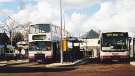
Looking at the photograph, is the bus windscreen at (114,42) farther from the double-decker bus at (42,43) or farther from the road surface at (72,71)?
the road surface at (72,71)

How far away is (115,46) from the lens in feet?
144

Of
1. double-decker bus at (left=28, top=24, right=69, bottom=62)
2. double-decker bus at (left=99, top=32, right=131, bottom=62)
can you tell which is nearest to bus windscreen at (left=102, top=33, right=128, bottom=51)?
double-decker bus at (left=99, top=32, right=131, bottom=62)

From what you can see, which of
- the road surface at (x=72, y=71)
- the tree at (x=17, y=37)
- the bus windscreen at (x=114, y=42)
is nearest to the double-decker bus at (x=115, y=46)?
the bus windscreen at (x=114, y=42)

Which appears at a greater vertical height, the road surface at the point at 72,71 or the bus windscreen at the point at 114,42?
the bus windscreen at the point at 114,42

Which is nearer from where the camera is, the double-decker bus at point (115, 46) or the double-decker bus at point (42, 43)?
the double-decker bus at point (115, 46)

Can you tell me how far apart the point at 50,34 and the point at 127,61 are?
8.17 m

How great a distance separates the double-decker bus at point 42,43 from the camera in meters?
47.6

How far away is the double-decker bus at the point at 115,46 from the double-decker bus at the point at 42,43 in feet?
19.7

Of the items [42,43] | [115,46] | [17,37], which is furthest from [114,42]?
[17,37]

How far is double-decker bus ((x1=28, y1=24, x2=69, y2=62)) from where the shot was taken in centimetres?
4762

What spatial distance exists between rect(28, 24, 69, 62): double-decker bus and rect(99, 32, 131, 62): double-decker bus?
599cm

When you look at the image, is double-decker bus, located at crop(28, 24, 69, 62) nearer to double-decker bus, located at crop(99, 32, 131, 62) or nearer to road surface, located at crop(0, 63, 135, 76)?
double-decker bus, located at crop(99, 32, 131, 62)

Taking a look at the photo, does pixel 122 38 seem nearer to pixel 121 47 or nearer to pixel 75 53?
pixel 121 47

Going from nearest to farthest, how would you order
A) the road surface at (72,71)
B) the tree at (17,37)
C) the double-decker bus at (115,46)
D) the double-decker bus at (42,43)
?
1. the road surface at (72,71)
2. the double-decker bus at (115,46)
3. the double-decker bus at (42,43)
4. the tree at (17,37)
